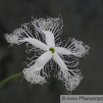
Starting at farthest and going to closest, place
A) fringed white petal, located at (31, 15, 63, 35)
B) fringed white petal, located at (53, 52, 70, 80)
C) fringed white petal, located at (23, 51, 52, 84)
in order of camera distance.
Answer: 1. fringed white petal, located at (31, 15, 63, 35)
2. fringed white petal, located at (53, 52, 70, 80)
3. fringed white petal, located at (23, 51, 52, 84)

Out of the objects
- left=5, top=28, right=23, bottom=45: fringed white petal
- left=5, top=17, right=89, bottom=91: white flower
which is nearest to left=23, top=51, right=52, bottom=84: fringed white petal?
left=5, top=17, right=89, bottom=91: white flower

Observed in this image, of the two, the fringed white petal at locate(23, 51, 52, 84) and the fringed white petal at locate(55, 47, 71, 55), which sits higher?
the fringed white petal at locate(55, 47, 71, 55)

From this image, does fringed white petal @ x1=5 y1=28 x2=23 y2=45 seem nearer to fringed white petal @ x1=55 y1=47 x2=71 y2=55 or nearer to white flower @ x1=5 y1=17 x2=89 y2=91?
white flower @ x1=5 y1=17 x2=89 y2=91

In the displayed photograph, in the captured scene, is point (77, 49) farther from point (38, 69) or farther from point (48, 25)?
point (38, 69)

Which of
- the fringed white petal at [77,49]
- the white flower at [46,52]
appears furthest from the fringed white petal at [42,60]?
the fringed white petal at [77,49]

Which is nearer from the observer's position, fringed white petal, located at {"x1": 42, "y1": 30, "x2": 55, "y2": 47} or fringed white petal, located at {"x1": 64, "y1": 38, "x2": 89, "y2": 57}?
fringed white petal, located at {"x1": 42, "y1": 30, "x2": 55, "y2": 47}

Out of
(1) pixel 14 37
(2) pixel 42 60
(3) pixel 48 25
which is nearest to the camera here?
(2) pixel 42 60

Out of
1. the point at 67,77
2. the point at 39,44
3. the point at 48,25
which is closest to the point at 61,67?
the point at 67,77

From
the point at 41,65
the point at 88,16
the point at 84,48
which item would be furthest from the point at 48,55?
the point at 88,16

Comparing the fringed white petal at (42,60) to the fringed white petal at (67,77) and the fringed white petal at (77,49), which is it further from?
the fringed white petal at (77,49)
